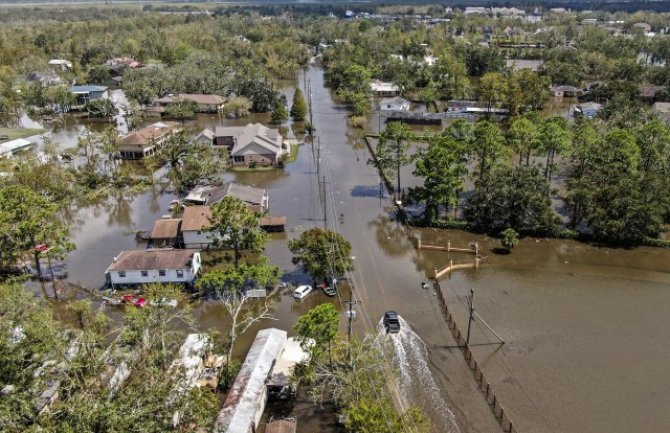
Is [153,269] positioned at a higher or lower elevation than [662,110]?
lower

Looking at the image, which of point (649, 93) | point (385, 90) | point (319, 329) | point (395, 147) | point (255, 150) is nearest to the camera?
point (319, 329)

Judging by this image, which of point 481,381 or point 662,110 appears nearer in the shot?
point 481,381

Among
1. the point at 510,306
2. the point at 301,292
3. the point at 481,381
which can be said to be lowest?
the point at 481,381

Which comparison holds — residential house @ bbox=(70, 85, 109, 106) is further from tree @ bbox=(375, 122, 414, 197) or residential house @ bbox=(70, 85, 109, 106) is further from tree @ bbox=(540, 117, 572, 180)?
tree @ bbox=(540, 117, 572, 180)

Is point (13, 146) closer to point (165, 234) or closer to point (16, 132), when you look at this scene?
point (16, 132)

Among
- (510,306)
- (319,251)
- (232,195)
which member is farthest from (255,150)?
(510,306)

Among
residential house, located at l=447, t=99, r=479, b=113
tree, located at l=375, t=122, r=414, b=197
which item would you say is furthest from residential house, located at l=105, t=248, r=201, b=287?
residential house, located at l=447, t=99, r=479, b=113

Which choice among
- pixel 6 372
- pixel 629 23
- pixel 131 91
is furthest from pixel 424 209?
pixel 629 23
